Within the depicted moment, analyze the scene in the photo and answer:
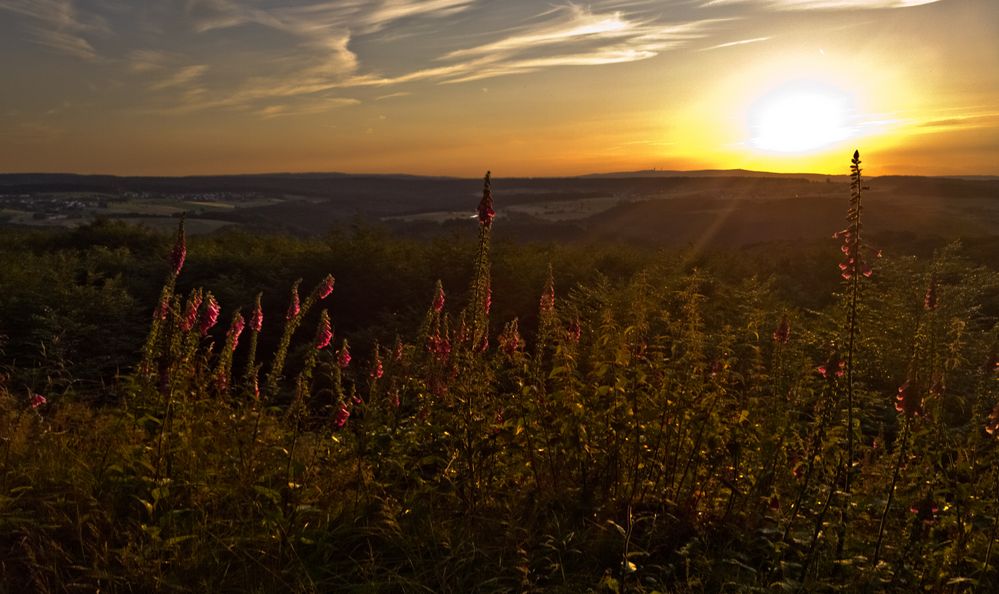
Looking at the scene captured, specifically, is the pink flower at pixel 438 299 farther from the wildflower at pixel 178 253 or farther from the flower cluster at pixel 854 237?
the flower cluster at pixel 854 237

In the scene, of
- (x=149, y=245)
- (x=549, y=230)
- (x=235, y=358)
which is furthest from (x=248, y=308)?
(x=549, y=230)

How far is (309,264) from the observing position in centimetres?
2184

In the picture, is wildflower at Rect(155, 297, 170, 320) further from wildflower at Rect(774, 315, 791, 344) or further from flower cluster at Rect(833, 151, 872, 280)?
wildflower at Rect(774, 315, 791, 344)

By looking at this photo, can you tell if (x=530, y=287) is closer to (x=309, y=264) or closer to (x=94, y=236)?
(x=309, y=264)

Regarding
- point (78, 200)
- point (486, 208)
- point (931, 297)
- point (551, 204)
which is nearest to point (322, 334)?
point (486, 208)

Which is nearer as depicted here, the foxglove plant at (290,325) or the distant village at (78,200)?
the foxglove plant at (290,325)

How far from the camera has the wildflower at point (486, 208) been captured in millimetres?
4715

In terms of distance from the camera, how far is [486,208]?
4824 millimetres

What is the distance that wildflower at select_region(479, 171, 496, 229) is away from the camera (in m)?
4.71

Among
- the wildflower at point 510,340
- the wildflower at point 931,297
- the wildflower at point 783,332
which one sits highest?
the wildflower at point 931,297

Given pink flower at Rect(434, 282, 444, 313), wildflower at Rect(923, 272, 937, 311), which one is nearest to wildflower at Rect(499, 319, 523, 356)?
pink flower at Rect(434, 282, 444, 313)

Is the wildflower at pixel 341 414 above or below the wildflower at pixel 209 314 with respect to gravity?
below

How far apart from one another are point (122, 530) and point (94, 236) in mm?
29487

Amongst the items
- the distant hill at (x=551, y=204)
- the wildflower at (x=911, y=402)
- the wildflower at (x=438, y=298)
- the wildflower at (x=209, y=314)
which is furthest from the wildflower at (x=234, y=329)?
the distant hill at (x=551, y=204)
